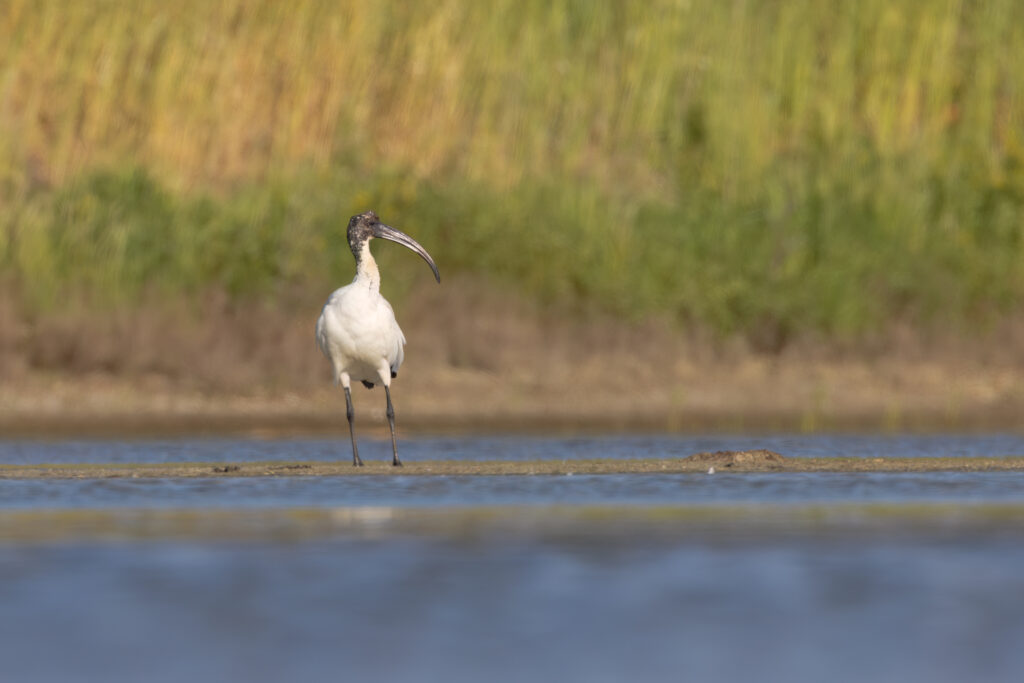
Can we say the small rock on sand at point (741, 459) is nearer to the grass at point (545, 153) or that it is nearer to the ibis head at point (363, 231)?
the ibis head at point (363, 231)

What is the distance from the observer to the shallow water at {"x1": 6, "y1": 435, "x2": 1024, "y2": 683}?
23.3 feet

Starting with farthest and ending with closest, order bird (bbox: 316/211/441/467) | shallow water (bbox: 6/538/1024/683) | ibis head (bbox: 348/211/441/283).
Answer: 1. ibis head (bbox: 348/211/441/283)
2. bird (bbox: 316/211/441/467)
3. shallow water (bbox: 6/538/1024/683)

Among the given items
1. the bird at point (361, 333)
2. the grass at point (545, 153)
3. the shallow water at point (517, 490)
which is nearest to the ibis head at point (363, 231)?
the bird at point (361, 333)

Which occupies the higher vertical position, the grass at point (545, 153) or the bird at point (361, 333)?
the grass at point (545, 153)

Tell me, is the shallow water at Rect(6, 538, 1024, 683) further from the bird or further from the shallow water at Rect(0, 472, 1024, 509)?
the bird

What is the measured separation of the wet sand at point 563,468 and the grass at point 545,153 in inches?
303

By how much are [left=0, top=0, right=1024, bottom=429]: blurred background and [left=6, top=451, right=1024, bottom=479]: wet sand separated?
499 cm

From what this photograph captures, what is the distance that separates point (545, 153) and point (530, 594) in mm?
17149

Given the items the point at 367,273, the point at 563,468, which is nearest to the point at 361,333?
the point at 367,273

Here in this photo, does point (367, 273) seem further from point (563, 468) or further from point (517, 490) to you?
point (517, 490)

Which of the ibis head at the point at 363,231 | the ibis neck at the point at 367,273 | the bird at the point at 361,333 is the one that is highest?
the ibis head at the point at 363,231

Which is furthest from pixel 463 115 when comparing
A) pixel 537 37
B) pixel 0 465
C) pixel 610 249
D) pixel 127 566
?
pixel 127 566

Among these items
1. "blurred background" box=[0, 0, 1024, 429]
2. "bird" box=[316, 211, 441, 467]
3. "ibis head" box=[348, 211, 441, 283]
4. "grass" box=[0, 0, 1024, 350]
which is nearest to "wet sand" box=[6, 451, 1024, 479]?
"bird" box=[316, 211, 441, 467]

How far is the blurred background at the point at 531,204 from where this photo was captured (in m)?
21.4
